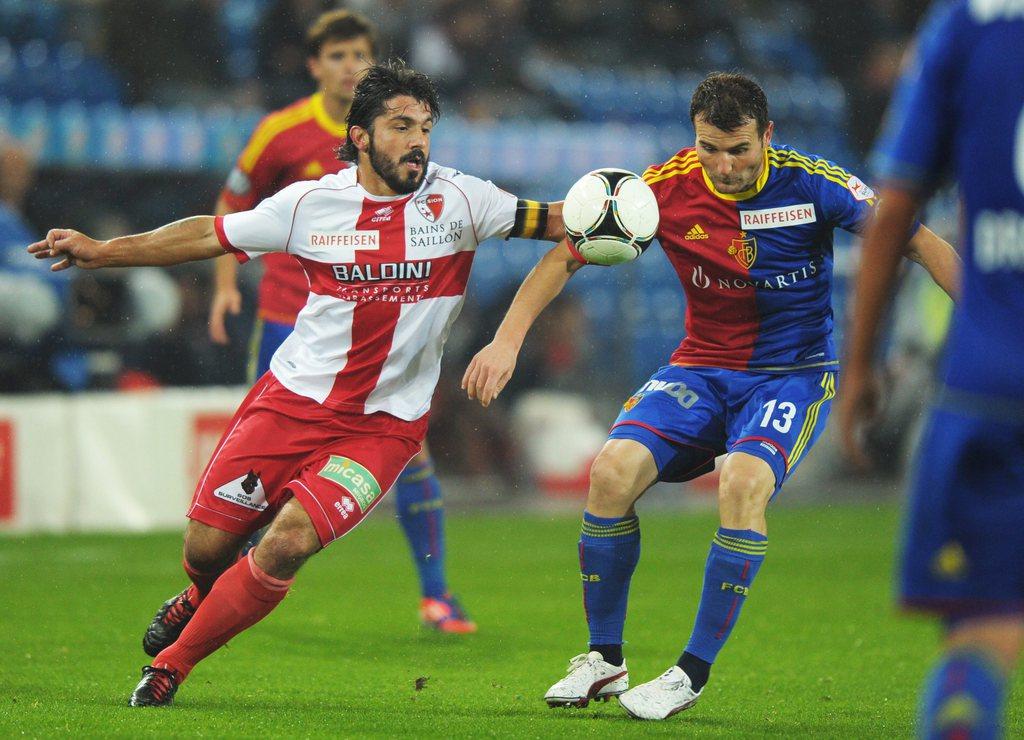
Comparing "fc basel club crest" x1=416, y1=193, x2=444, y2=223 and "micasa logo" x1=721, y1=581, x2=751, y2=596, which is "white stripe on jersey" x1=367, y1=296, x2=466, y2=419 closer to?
"fc basel club crest" x1=416, y1=193, x2=444, y2=223

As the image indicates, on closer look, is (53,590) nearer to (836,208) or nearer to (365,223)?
(365,223)

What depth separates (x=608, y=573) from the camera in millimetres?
5098

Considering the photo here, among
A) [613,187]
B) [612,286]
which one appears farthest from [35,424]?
[613,187]

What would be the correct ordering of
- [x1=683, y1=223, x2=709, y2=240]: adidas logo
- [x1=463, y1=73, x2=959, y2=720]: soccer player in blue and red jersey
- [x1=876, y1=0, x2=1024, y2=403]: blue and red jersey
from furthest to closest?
1. [x1=683, y1=223, x2=709, y2=240]: adidas logo
2. [x1=463, y1=73, x2=959, y2=720]: soccer player in blue and red jersey
3. [x1=876, y1=0, x2=1024, y2=403]: blue and red jersey

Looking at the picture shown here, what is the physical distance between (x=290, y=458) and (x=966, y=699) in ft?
9.64

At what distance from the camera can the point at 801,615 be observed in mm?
7695

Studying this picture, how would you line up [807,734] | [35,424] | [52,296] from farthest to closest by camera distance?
[52,296] → [35,424] → [807,734]

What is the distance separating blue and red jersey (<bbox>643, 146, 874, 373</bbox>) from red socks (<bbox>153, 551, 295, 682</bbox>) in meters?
1.74

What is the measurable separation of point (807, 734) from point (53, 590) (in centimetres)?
493

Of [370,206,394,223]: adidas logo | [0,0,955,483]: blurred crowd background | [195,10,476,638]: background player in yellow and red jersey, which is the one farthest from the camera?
[0,0,955,483]: blurred crowd background

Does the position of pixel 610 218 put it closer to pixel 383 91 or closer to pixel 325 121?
A: pixel 383 91

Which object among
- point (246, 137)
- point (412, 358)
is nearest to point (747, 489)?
point (412, 358)

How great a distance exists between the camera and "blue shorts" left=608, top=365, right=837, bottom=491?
5.11 m

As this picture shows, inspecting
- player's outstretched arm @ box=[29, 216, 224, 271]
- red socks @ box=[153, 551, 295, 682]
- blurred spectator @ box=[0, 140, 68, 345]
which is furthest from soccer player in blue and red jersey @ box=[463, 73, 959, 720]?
blurred spectator @ box=[0, 140, 68, 345]
